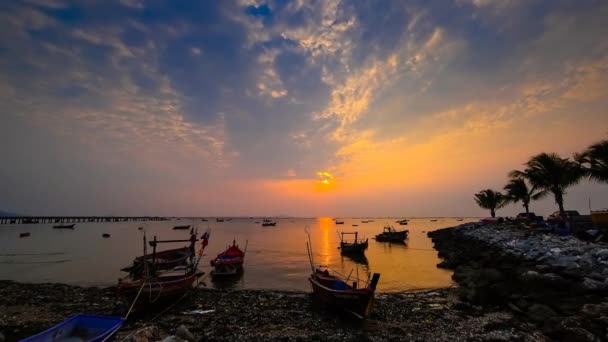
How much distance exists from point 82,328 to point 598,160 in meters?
41.4

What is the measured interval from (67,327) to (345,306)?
12.1 metres

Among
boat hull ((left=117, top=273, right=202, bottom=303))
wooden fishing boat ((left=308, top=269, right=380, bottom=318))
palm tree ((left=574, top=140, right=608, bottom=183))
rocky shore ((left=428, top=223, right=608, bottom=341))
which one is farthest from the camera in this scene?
palm tree ((left=574, top=140, right=608, bottom=183))

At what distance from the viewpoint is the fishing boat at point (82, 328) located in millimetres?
10195

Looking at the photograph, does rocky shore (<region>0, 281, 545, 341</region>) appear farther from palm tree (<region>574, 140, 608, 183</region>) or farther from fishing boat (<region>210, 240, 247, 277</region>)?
palm tree (<region>574, 140, 608, 183</region>)

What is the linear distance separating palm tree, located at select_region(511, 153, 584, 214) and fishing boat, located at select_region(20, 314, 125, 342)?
1702 inches

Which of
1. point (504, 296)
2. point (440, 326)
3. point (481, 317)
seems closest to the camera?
point (440, 326)

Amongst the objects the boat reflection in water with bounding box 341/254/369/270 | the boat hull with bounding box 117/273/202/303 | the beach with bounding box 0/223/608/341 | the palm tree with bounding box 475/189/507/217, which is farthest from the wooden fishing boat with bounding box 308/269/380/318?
the palm tree with bounding box 475/189/507/217

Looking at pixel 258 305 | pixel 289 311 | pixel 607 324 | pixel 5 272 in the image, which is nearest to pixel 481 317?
pixel 607 324

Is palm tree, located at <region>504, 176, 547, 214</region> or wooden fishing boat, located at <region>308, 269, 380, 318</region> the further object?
palm tree, located at <region>504, 176, 547, 214</region>

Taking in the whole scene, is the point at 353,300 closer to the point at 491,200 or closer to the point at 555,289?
the point at 555,289

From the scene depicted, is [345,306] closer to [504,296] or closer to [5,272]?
[504,296]

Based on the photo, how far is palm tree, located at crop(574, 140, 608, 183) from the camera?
26938 mm

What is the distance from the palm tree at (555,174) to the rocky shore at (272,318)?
23.4 meters

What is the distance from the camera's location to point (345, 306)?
15.3 m
